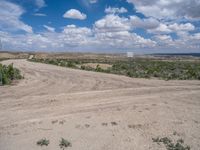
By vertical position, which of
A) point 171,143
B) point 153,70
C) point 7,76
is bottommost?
point 153,70

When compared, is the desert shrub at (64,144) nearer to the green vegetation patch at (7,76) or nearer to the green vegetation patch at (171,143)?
the green vegetation patch at (171,143)

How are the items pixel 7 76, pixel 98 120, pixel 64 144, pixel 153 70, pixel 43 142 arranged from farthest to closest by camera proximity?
pixel 153 70, pixel 7 76, pixel 98 120, pixel 43 142, pixel 64 144

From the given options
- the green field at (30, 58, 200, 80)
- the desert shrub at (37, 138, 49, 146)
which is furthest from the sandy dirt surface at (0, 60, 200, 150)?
the green field at (30, 58, 200, 80)

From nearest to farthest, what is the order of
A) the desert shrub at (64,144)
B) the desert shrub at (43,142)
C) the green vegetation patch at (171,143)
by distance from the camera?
the green vegetation patch at (171,143) → the desert shrub at (64,144) → the desert shrub at (43,142)

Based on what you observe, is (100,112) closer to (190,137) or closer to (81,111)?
(81,111)

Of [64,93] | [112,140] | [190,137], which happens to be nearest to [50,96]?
[64,93]

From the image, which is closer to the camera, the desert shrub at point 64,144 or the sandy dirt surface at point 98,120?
the desert shrub at point 64,144

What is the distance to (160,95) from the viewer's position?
14.8m

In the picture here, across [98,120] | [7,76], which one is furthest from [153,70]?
[98,120]

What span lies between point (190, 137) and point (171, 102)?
530 cm

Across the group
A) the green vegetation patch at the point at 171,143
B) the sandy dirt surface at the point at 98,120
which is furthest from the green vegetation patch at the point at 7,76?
the green vegetation patch at the point at 171,143

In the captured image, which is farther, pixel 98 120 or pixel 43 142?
pixel 98 120

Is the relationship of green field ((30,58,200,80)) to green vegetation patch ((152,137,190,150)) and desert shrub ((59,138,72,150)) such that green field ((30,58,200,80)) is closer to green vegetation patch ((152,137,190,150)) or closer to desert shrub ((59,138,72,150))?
green vegetation patch ((152,137,190,150))

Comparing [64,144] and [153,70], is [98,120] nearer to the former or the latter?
[64,144]
